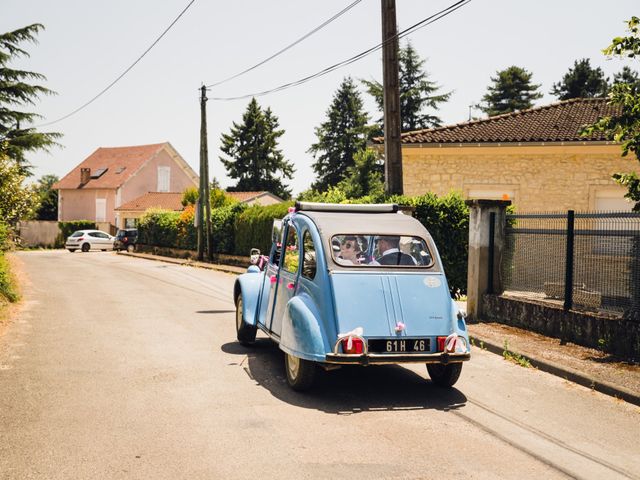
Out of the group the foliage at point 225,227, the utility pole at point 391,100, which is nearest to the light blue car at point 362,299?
the utility pole at point 391,100

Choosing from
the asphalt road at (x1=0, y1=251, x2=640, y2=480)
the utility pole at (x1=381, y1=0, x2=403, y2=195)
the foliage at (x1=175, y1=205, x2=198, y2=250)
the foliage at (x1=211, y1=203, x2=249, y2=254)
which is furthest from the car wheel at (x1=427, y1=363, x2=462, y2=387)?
the foliage at (x1=175, y1=205, x2=198, y2=250)

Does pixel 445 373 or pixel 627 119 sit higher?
pixel 627 119

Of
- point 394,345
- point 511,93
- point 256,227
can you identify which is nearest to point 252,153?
point 511,93

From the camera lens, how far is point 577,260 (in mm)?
10250

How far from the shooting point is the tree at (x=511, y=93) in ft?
194

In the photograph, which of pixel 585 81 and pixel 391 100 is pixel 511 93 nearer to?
pixel 585 81

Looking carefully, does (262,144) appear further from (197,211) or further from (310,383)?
(310,383)

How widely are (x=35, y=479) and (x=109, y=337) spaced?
620 centimetres

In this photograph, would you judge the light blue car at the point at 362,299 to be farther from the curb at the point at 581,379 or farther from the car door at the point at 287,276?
the curb at the point at 581,379

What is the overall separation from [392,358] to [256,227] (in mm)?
21479

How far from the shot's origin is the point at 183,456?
16.6 feet

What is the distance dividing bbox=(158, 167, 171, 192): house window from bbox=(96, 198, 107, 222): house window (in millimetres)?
5324

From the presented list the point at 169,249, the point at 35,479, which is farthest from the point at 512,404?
the point at 169,249

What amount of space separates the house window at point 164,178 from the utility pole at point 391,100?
54.0 metres
